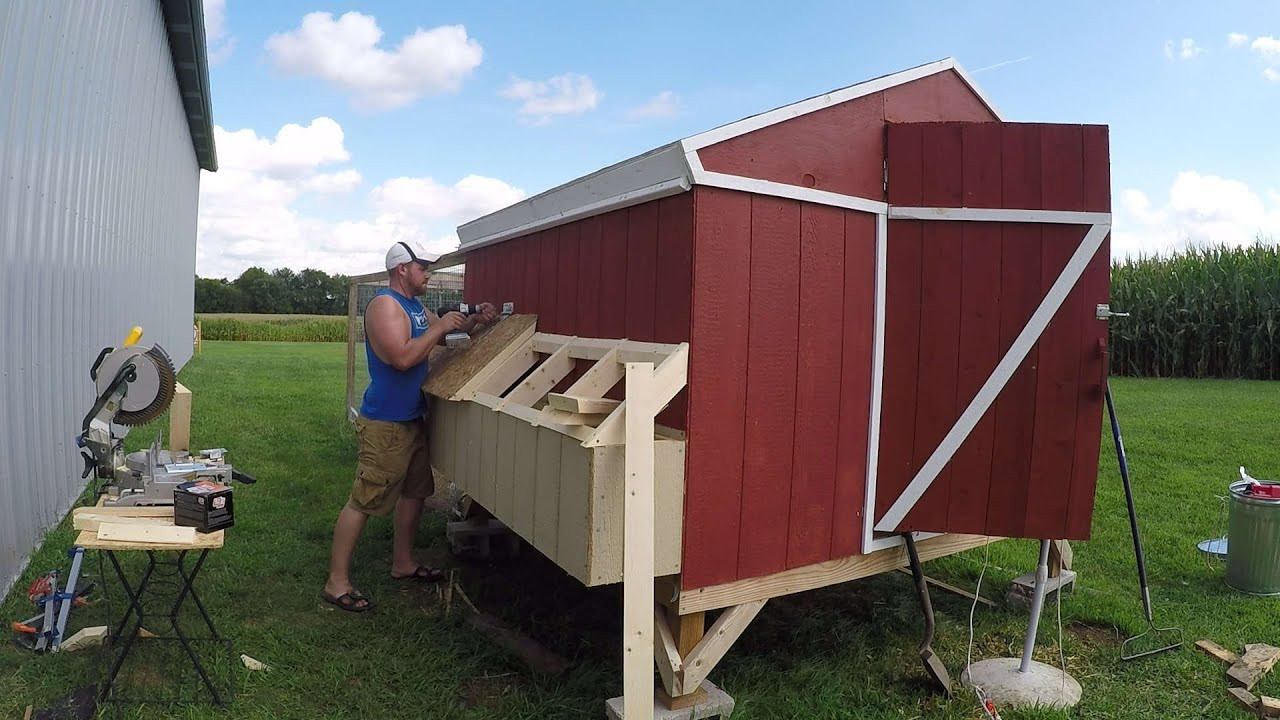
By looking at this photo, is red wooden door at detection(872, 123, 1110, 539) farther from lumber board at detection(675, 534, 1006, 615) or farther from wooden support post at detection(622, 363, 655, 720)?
wooden support post at detection(622, 363, 655, 720)

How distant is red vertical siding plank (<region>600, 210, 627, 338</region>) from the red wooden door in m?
1.13

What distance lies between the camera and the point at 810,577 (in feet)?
11.3

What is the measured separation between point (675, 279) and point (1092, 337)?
177 centimetres

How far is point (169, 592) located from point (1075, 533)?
4.52 m

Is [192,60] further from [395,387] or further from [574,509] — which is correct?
[574,509]

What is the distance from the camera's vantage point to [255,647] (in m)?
3.78

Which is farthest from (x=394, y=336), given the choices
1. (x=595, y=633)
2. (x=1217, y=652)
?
(x=1217, y=652)

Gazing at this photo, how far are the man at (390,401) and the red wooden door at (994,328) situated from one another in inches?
93.1

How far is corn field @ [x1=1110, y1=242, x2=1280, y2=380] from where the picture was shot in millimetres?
15141

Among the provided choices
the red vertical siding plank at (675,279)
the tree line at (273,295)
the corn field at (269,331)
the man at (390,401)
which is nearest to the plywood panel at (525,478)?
the red vertical siding plank at (675,279)

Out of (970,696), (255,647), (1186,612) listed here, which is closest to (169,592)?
(255,647)

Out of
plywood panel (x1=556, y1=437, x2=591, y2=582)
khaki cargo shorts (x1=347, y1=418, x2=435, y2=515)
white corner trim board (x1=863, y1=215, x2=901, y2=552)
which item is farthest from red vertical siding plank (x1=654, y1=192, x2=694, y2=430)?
khaki cargo shorts (x1=347, y1=418, x2=435, y2=515)

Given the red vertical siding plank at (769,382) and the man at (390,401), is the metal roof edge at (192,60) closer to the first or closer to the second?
the man at (390,401)

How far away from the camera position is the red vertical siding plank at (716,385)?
117 inches
